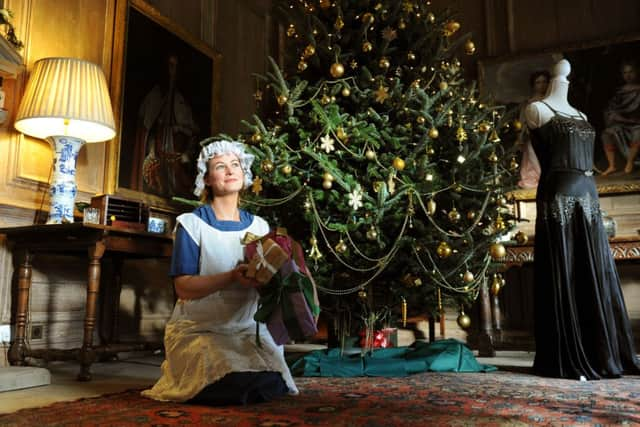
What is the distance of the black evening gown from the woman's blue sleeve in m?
2.00

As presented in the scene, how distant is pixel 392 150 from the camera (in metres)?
3.52

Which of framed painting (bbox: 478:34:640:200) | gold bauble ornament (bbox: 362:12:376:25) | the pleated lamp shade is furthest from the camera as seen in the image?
framed painting (bbox: 478:34:640:200)

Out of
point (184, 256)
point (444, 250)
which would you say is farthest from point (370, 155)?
point (184, 256)

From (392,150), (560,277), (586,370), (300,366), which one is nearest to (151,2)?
(392,150)

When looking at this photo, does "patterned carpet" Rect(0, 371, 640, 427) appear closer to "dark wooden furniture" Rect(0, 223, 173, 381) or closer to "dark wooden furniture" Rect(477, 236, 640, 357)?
"dark wooden furniture" Rect(0, 223, 173, 381)

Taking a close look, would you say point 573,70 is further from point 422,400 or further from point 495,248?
point 422,400

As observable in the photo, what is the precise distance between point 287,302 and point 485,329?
3.02 m

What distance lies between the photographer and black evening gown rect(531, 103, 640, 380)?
2969 mm

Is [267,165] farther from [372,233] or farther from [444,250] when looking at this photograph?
[444,250]

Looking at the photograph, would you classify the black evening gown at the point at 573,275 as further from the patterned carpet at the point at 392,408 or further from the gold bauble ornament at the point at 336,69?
the gold bauble ornament at the point at 336,69

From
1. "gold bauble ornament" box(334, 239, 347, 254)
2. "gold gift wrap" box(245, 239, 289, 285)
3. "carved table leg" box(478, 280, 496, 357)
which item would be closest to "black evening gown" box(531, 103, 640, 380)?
"gold bauble ornament" box(334, 239, 347, 254)

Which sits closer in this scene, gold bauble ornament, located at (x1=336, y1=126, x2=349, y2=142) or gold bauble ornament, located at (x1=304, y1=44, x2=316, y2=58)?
gold bauble ornament, located at (x1=336, y1=126, x2=349, y2=142)

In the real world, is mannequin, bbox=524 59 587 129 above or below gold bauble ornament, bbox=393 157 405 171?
above

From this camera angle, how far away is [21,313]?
3.16 metres
